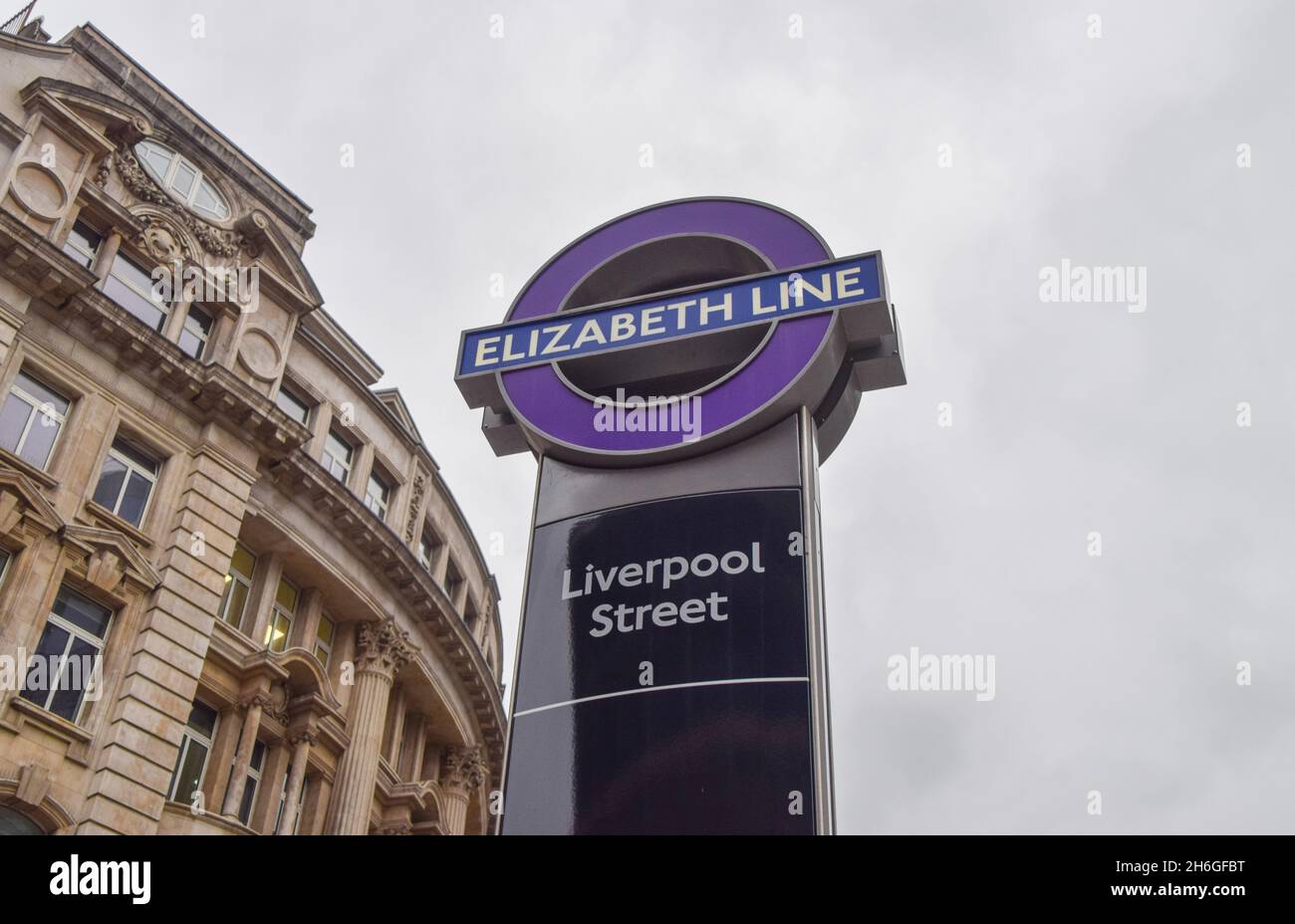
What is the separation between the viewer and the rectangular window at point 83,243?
24.9 meters

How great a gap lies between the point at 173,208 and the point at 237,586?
919 centimetres

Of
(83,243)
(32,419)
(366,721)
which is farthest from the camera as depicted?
(366,721)

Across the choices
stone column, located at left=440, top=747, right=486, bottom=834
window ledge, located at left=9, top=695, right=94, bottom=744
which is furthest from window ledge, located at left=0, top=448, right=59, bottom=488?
stone column, located at left=440, top=747, right=486, bottom=834

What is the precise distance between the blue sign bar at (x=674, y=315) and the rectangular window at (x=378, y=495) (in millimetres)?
22270

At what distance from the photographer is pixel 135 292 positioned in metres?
26.1

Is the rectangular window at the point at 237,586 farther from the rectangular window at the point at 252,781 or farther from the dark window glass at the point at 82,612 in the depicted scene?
the dark window glass at the point at 82,612

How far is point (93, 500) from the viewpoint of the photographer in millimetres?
23156

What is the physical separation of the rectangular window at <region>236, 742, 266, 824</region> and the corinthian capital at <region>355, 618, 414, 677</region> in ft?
14.0

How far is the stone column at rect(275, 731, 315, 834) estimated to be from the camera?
2669cm

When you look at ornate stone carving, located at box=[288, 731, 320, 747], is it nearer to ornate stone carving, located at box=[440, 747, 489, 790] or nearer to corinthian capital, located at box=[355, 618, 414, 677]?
corinthian capital, located at box=[355, 618, 414, 677]

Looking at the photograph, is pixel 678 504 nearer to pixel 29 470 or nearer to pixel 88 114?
pixel 29 470

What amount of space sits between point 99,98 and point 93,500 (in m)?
9.60

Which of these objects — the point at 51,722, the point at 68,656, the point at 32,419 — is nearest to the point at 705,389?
the point at 51,722
